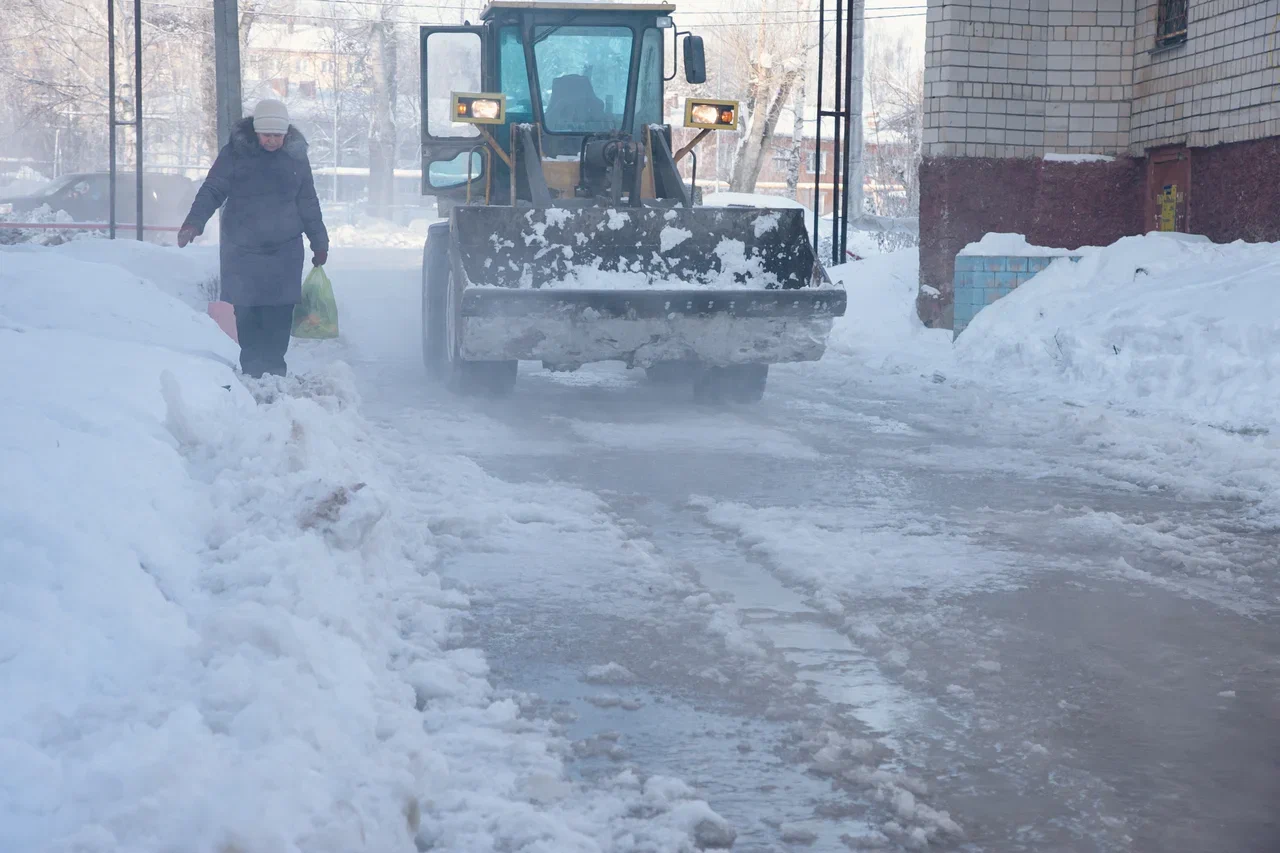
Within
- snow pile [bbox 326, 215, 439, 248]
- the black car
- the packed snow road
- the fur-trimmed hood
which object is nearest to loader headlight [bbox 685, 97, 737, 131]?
the packed snow road

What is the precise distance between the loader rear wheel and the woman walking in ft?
9.75

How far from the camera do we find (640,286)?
904cm

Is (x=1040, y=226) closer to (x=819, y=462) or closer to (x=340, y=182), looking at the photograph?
(x=819, y=462)

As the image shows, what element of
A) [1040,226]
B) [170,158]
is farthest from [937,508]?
[170,158]

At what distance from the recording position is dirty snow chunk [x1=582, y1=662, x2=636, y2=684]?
3809mm

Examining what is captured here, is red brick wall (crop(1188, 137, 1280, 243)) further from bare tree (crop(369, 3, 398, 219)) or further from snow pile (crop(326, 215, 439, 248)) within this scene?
bare tree (crop(369, 3, 398, 219))

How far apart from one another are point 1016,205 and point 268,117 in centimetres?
927

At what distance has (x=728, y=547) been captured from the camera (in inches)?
209

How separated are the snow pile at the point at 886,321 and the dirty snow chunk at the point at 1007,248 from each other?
92 centimetres

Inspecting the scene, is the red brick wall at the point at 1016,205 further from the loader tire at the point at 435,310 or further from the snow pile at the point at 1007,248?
the loader tire at the point at 435,310

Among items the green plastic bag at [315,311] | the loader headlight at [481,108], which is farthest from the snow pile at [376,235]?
the loader headlight at [481,108]

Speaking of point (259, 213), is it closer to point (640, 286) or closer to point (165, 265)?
point (640, 286)

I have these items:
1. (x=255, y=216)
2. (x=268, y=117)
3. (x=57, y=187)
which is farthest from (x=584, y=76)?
(x=57, y=187)

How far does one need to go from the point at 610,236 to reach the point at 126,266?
195 inches
